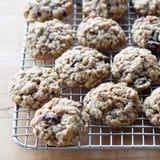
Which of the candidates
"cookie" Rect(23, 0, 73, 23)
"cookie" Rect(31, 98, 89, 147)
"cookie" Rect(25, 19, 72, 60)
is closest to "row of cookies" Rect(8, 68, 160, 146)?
"cookie" Rect(31, 98, 89, 147)

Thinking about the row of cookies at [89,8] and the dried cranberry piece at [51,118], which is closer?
the dried cranberry piece at [51,118]

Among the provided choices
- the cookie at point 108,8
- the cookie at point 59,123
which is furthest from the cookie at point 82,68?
the cookie at point 108,8

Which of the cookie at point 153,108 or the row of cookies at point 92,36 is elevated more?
the row of cookies at point 92,36

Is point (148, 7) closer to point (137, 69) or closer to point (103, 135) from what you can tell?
point (137, 69)

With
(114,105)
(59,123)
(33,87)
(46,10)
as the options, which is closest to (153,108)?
(114,105)

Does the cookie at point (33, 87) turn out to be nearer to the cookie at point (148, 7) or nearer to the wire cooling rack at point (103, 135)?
the wire cooling rack at point (103, 135)

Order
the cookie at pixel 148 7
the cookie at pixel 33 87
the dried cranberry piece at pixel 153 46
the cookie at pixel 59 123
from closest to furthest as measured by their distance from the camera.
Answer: the cookie at pixel 59 123 → the cookie at pixel 33 87 → the dried cranberry piece at pixel 153 46 → the cookie at pixel 148 7
